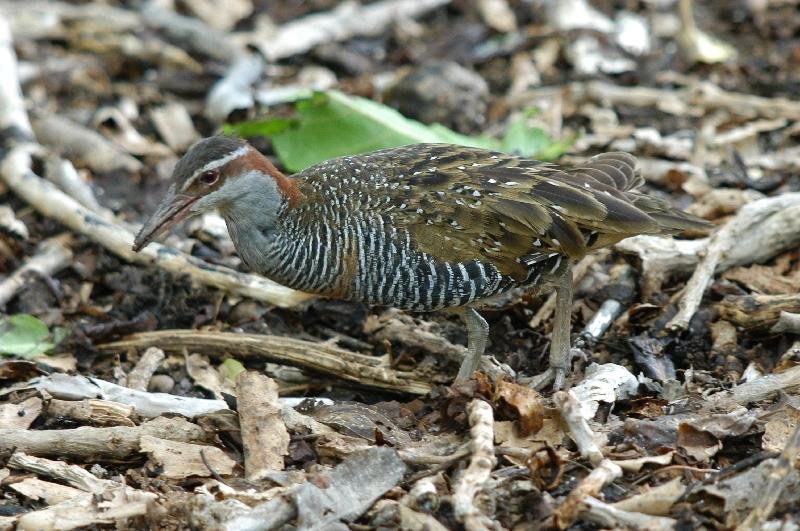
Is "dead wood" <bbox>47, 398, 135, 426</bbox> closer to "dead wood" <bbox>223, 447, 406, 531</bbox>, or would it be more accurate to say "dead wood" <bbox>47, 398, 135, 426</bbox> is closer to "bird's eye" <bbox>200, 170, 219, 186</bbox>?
"bird's eye" <bbox>200, 170, 219, 186</bbox>

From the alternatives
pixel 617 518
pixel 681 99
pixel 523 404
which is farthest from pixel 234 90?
pixel 617 518

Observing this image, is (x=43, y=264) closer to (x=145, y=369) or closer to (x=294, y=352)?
(x=145, y=369)

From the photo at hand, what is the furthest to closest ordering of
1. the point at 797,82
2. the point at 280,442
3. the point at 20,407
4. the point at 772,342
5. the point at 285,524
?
the point at 797,82 → the point at 772,342 → the point at 20,407 → the point at 280,442 → the point at 285,524

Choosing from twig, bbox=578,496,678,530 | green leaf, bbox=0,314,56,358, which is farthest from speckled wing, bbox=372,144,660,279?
green leaf, bbox=0,314,56,358

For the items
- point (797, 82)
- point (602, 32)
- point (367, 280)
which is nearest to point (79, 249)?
point (367, 280)


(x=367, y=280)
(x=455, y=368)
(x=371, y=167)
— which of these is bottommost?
(x=455, y=368)

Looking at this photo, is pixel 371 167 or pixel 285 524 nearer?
pixel 285 524

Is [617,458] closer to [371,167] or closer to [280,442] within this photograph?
[280,442]
